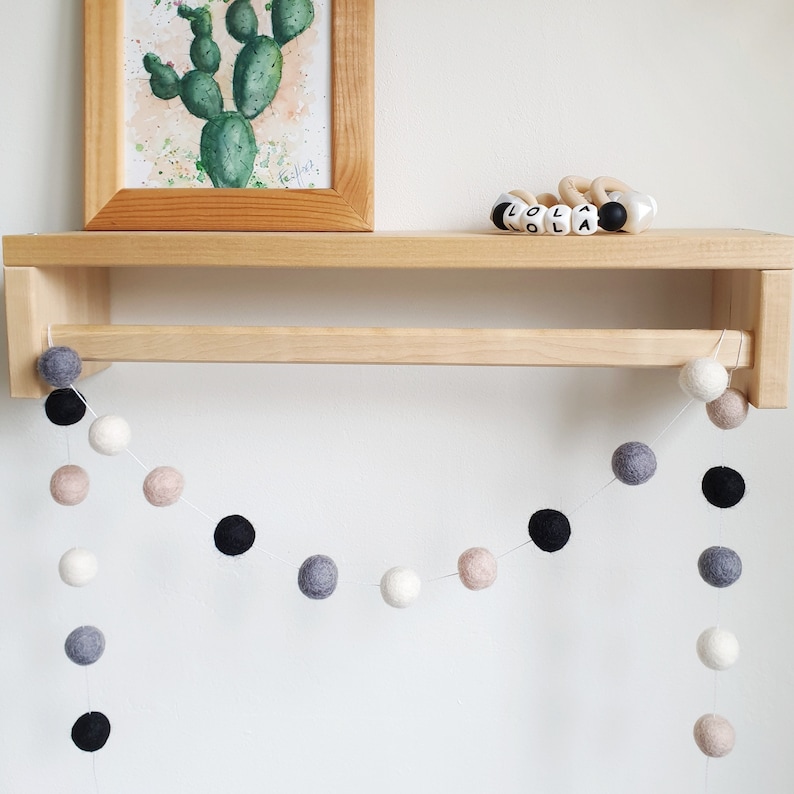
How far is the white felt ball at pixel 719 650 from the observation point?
2.39ft

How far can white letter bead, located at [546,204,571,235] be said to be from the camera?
663 millimetres

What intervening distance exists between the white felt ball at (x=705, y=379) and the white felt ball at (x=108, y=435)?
0.46 metres

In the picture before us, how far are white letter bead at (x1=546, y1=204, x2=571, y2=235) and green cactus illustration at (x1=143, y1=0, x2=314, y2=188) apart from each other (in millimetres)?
269

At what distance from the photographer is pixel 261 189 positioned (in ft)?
2.47

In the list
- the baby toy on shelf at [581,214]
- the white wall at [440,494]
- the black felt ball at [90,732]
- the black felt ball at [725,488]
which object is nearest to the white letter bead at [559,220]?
the baby toy on shelf at [581,214]

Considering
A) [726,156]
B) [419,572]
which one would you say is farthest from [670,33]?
[419,572]

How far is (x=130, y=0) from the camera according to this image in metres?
0.77

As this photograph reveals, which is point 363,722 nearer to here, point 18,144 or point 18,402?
point 18,402

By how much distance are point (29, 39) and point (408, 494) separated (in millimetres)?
544

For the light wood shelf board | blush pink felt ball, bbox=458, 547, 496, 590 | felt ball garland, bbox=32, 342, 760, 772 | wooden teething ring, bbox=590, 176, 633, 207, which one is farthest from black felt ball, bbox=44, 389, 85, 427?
wooden teething ring, bbox=590, 176, 633, 207

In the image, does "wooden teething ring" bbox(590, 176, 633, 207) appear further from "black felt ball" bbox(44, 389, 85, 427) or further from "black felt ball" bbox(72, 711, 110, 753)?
"black felt ball" bbox(72, 711, 110, 753)

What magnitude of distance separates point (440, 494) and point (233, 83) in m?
0.42

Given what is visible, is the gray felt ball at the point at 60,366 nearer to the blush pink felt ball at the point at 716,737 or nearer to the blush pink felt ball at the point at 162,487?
the blush pink felt ball at the point at 162,487

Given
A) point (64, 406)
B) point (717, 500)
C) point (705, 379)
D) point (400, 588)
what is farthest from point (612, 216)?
point (64, 406)
